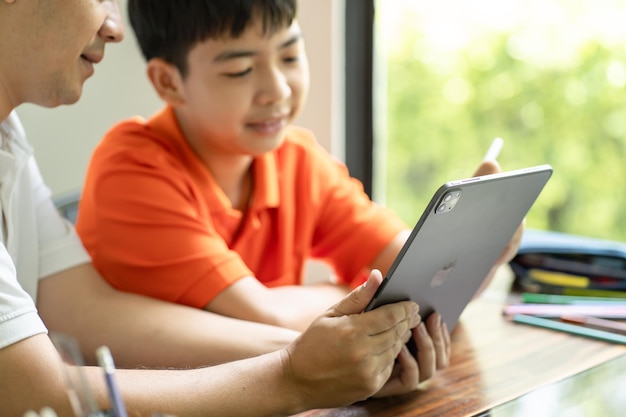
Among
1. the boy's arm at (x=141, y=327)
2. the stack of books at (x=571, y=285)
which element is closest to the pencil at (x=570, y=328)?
the stack of books at (x=571, y=285)

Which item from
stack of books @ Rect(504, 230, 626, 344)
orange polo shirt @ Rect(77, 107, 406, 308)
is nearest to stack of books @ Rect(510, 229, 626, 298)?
stack of books @ Rect(504, 230, 626, 344)

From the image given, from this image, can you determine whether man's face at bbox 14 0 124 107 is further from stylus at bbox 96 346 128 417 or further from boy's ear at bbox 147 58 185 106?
stylus at bbox 96 346 128 417

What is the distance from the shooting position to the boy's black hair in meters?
1.25

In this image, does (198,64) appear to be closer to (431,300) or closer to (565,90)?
(431,300)

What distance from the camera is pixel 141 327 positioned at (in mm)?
1158

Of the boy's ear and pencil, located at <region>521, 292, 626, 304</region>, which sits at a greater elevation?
the boy's ear

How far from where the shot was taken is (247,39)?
1.26 metres

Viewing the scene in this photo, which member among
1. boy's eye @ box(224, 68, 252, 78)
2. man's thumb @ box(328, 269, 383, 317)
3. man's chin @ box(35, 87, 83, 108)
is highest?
man's chin @ box(35, 87, 83, 108)

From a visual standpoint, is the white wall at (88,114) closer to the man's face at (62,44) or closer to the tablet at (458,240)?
the man's face at (62,44)

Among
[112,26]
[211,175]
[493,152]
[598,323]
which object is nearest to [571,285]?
[598,323]

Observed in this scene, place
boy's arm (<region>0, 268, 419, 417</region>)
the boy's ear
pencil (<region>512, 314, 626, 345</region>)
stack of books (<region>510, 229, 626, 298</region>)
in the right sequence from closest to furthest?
boy's arm (<region>0, 268, 419, 417</region>), pencil (<region>512, 314, 626, 345</region>), the boy's ear, stack of books (<region>510, 229, 626, 298</region>)

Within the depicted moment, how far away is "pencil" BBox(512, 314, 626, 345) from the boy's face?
18.4 inches

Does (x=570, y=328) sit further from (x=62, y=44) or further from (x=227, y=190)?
(x=62, y=44)

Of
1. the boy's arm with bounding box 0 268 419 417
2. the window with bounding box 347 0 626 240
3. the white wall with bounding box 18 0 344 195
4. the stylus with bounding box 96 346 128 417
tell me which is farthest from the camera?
the window with bounding box 347 0 626 240
